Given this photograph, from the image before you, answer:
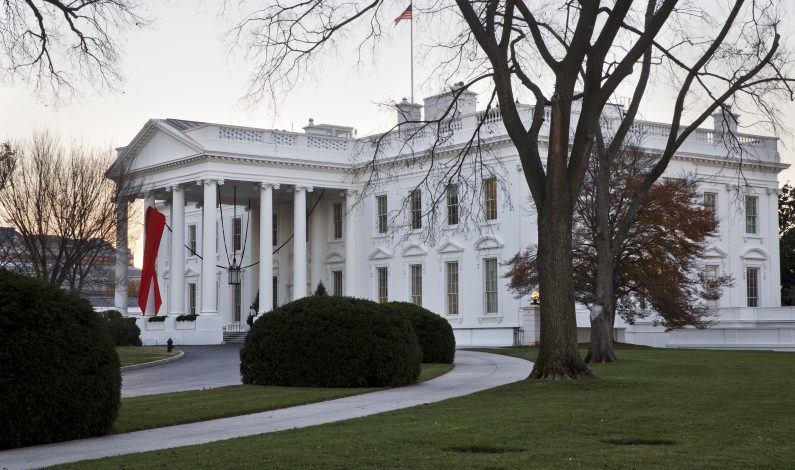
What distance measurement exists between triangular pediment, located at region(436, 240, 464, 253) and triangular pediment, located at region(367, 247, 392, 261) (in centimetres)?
384

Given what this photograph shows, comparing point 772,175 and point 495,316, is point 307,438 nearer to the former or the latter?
point 495,316

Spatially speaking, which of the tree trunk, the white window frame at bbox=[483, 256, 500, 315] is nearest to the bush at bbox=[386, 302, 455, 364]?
the tree trunk

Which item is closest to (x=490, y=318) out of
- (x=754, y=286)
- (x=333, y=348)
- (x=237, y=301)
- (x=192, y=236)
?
(x=754, y=286)

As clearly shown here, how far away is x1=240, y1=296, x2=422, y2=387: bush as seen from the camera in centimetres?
2245

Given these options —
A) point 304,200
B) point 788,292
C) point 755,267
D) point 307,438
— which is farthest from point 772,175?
point 307,438

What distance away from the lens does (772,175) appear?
6103 cm

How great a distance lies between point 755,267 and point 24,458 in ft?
173

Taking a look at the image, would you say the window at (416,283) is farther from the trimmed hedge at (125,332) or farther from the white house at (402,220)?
the trimmed hedge at (125,332)

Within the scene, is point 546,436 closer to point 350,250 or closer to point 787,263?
point 350,250

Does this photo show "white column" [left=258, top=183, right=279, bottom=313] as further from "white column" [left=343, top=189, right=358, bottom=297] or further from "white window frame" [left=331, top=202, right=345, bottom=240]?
"white window frame" [left=331, top=202, right=345, bottom=240]

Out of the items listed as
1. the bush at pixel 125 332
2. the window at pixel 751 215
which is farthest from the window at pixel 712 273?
the bush at pixel 125 332

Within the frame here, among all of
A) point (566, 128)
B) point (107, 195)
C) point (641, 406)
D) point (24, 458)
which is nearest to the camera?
point (24, 458)

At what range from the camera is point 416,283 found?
58.2m

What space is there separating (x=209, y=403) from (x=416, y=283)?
39779mm
